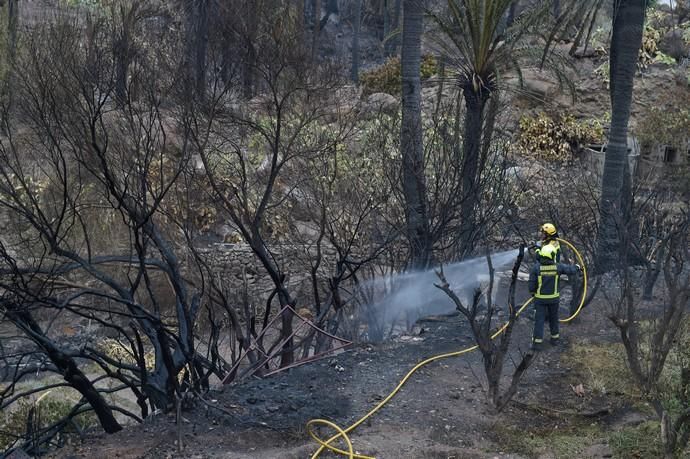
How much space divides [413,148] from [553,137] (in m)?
11.9

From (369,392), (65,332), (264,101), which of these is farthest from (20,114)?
(369,392)

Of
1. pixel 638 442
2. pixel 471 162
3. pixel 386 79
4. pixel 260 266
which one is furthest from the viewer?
pixel 386 79

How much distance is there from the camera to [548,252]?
884 centimetres

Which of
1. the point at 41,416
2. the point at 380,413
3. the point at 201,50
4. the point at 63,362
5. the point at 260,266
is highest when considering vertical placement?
the point at 201,50

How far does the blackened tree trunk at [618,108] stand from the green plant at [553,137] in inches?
377

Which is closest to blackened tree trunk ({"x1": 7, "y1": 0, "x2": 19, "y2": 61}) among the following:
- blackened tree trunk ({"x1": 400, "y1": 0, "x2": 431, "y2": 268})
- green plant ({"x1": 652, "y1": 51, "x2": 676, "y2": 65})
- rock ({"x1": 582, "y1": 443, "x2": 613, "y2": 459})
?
blackened tree trunk ({"x1": 400, "y1": 0, "x2": 431, "y2": 268})

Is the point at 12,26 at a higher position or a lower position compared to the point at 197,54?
higher

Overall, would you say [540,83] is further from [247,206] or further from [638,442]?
[638,442]

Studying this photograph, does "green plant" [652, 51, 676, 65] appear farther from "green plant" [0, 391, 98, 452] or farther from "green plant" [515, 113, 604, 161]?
"green plant" [0, 391, 98, 452]

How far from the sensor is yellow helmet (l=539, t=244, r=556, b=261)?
29.0 ft

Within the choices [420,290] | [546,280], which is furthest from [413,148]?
[546,280]

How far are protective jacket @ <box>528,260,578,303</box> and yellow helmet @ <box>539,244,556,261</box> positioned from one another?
0.11 metres

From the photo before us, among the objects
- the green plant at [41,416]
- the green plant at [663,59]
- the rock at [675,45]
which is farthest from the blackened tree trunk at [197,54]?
the rock at [675,45]

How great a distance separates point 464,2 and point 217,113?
4422 mm
